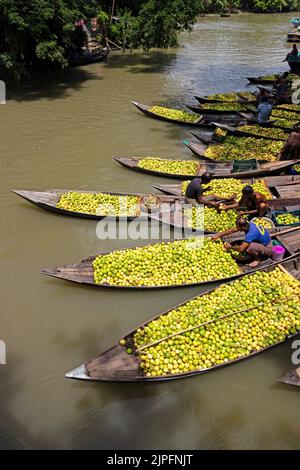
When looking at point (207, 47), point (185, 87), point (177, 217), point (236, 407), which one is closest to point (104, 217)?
point (177, 217)

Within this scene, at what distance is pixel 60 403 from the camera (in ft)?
20.1

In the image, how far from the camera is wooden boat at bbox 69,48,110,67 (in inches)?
995

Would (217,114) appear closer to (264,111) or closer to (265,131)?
(264,111)

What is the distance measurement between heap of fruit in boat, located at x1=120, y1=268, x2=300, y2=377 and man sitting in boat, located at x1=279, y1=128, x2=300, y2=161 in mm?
5816

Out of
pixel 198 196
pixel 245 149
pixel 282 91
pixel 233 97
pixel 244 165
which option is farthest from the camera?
pixel 233 97

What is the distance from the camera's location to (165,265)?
25.9 feet

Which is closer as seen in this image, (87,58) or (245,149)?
(245,149)

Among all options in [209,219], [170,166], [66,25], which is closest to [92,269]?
[209,219]

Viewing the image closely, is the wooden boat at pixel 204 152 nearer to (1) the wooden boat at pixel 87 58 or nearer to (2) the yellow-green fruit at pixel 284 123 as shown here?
(2) the yellow-green fruit at pixel 284 123

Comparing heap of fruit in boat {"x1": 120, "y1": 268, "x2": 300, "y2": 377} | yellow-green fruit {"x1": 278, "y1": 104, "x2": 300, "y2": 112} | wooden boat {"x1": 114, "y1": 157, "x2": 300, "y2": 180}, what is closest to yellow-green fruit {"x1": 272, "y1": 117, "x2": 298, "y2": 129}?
yellow-green fruit {"x1": 278, "y1": 104, "x2": 300, "y2": 112}

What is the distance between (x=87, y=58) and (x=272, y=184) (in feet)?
67.6


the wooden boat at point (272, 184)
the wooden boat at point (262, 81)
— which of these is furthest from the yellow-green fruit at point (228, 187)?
the wooden boat at point (262, 81)

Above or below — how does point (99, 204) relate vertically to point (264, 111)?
below

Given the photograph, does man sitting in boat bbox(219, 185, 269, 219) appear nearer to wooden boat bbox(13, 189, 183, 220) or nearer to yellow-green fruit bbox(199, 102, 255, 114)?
wooden boat bbox(13, 189, 183, 220)
